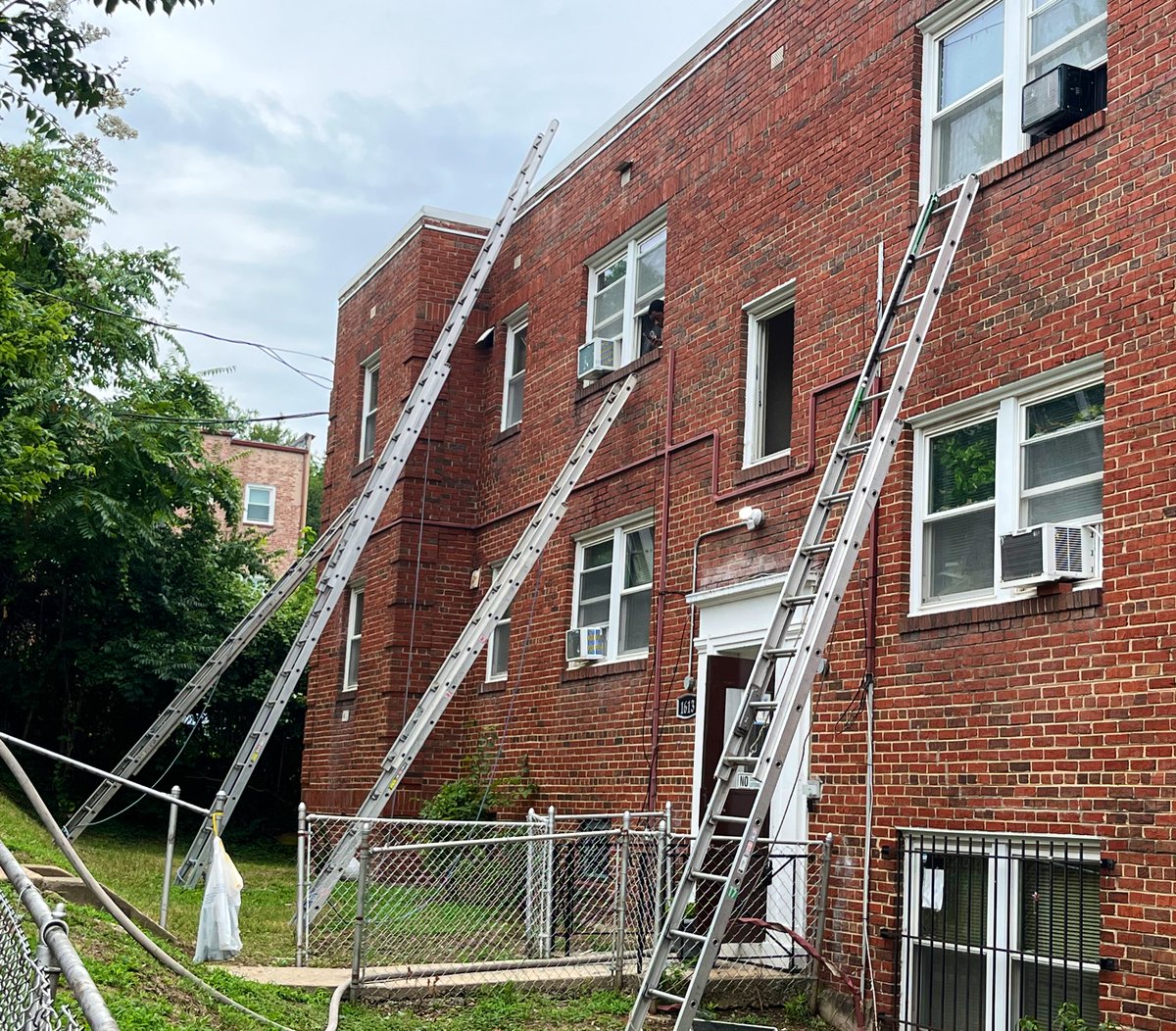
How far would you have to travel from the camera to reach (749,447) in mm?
12703

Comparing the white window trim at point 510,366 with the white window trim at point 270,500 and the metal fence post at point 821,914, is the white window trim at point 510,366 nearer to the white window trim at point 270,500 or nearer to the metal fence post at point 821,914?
the metal fence post at point 821,914

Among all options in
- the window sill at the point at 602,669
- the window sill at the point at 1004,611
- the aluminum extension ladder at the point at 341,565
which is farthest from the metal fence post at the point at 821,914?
the aluminum extension ladder at the point at 341,565

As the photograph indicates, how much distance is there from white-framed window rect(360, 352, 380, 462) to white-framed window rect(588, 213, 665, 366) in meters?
5.75

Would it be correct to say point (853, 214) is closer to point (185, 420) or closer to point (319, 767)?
point (319, 767)

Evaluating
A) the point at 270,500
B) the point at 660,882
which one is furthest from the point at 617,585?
the point at 270,500

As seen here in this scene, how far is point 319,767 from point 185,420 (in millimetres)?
8176

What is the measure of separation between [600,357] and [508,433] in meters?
2.63

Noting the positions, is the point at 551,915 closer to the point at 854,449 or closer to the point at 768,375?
the point at 854,449

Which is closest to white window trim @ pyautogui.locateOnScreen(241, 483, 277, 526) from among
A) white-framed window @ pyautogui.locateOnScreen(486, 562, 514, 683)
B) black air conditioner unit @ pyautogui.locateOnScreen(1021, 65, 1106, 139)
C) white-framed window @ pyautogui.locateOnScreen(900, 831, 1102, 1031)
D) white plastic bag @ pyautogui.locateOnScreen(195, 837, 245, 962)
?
white-framed window @ pyautogui.locateOnScreen(486, 562, 514, 683)

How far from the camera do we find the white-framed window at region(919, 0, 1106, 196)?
32.7ft

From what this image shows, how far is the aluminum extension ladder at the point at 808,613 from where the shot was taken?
840cm

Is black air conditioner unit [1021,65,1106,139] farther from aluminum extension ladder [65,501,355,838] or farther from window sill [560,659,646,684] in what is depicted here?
aluminum extension ladder [65,501,355,838]

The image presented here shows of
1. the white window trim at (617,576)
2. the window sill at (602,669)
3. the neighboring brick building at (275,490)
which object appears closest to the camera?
the window sill at (602,669)

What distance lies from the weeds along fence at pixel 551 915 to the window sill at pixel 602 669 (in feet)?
6.32
